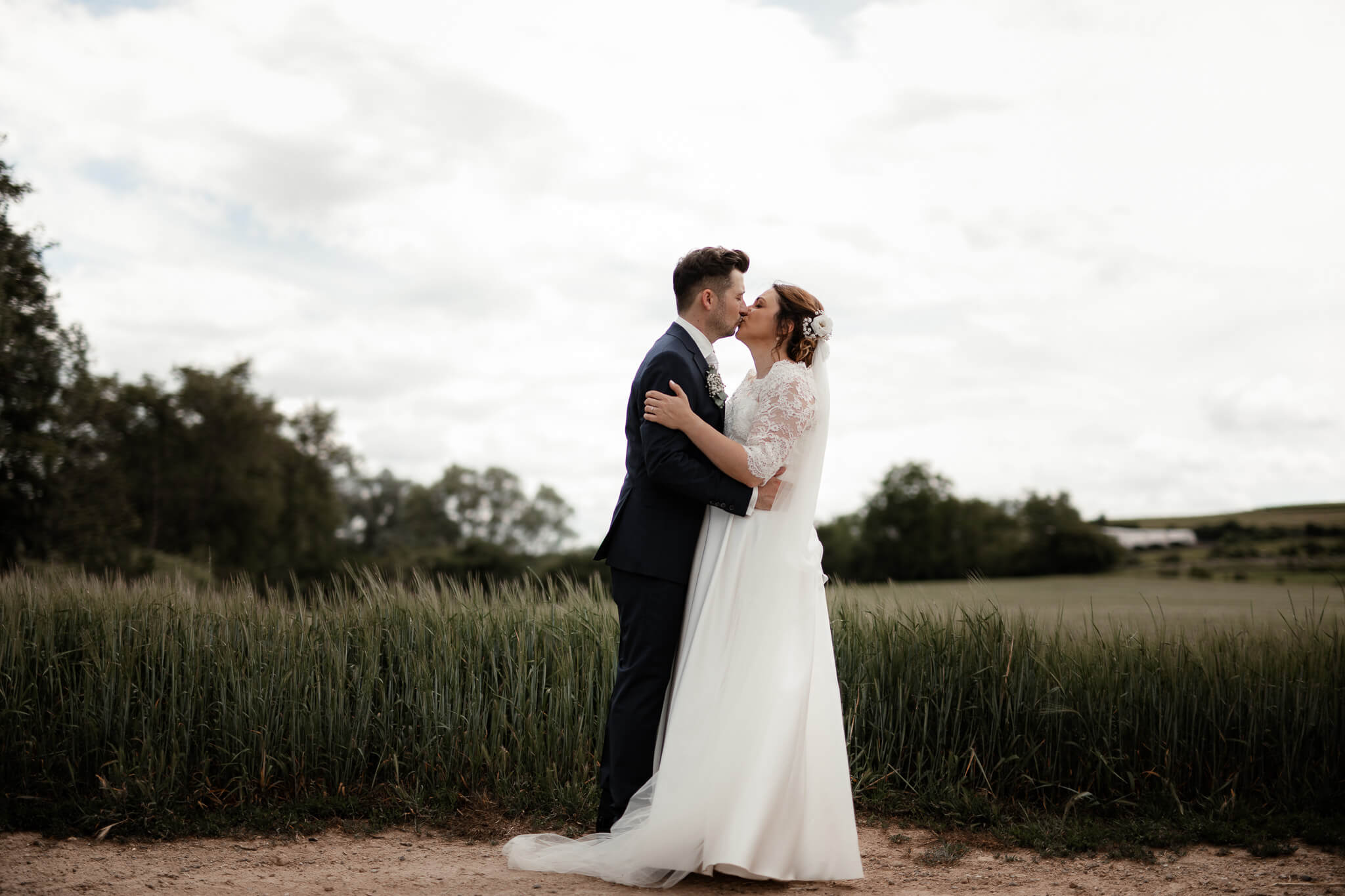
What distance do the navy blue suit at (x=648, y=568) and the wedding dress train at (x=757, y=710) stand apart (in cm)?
8

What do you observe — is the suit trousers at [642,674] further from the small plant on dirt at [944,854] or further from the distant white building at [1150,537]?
the distant white building at [1150,537]

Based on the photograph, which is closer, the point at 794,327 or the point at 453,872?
the point at 794,327

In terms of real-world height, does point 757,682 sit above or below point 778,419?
below

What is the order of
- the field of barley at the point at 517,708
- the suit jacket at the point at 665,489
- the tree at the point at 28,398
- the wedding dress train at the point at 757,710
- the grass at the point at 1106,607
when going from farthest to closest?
the tree at the point at 28,398 → the grass at the point at 1106,607 → the field of barley at the point at 517,708 → the suit jacket at the point at 665,489 → the wedding dress train at the point at 757,710

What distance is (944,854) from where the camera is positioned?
18.0 feet

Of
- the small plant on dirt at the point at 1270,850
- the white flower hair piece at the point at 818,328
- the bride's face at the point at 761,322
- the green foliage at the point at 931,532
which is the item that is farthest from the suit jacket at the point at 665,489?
the green foliage at the point at 931,532

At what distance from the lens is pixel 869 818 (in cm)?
621

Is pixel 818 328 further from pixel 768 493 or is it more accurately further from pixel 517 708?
pixel 517 708

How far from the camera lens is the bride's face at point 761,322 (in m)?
4.97

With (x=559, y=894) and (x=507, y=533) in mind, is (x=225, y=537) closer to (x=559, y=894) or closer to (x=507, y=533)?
(x=507, y=533)

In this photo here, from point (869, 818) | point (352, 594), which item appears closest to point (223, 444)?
point (352, 594)

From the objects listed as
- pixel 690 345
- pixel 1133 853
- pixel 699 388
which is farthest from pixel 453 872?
pixel 1133 853

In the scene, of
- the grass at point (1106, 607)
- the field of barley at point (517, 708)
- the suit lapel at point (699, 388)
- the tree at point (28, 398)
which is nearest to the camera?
the suit lapel at point (699, 388)

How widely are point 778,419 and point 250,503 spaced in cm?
4207
